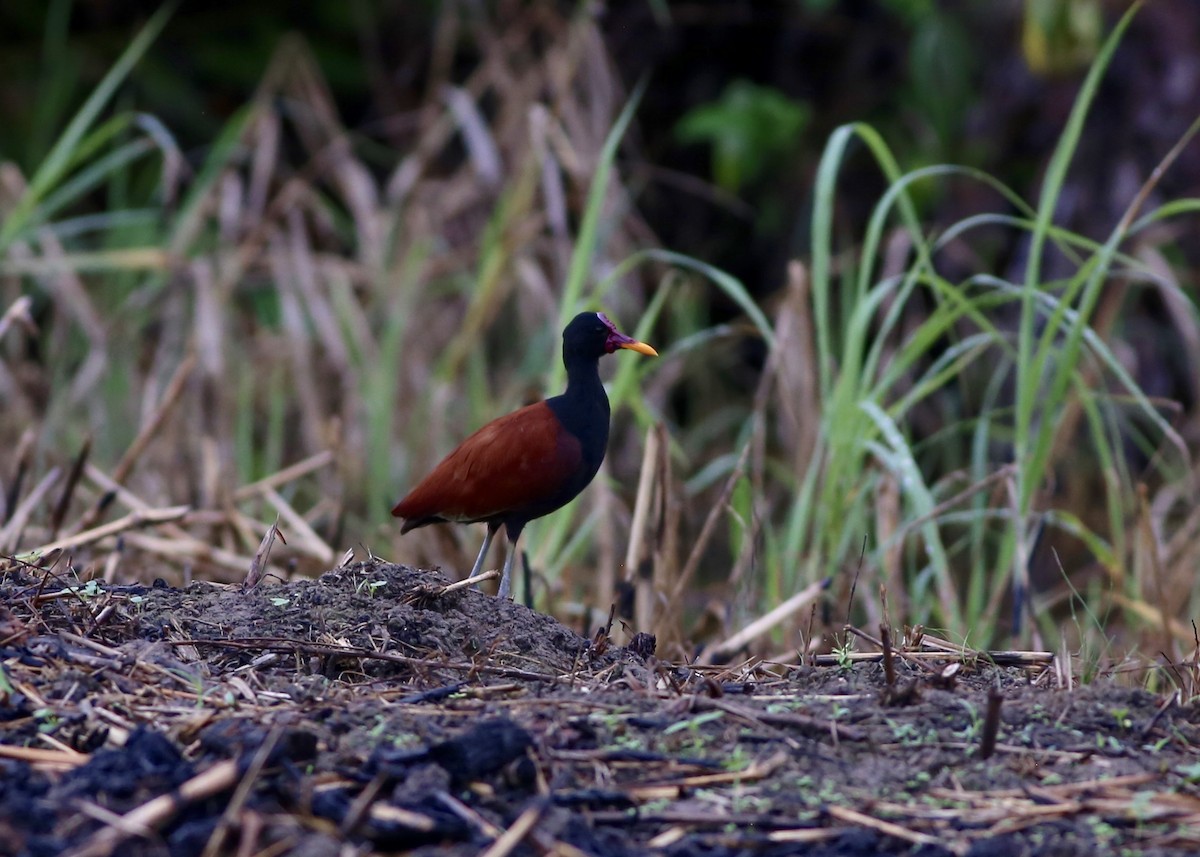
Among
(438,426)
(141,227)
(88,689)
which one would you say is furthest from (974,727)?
(141,227)

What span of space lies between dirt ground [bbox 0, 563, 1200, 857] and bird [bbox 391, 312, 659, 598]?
0.63 meters

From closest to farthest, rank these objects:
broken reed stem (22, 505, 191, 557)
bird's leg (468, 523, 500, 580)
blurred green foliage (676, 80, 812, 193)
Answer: bird's leg (468, 523, 500, 580)
broken reed stem (22, 505, 191, 557)
blurred green foliage (676, 80, 812, 193)

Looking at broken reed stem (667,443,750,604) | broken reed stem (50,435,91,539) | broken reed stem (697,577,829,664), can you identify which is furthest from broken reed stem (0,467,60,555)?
broken reed stem (697,577,829,664)

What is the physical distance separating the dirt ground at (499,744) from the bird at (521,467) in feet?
2.07

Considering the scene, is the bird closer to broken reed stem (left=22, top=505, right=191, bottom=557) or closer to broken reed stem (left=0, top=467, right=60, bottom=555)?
broken reed stem (left=22, top=505, right=191, bottom=557)

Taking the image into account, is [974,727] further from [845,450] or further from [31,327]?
[31,327]

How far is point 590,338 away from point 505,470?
0.50 m

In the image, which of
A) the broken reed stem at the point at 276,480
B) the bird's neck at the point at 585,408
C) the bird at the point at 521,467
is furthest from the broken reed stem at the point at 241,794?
the broken reed stem at the point at 276,480

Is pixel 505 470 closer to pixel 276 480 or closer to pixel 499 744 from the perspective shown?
pixel 499 744

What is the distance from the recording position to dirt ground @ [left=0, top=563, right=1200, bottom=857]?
1.86 m

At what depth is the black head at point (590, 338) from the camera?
3.68 meters

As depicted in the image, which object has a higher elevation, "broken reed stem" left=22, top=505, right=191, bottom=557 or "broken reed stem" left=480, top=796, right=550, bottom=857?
"broken reed stem" left=480, top=796, right=550, bottom=857

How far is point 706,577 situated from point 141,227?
3.24m

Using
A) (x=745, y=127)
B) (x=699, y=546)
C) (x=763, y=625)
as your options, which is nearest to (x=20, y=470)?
(x=699, y=546)
